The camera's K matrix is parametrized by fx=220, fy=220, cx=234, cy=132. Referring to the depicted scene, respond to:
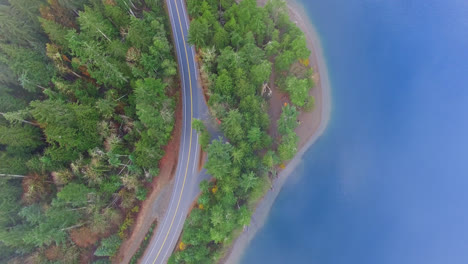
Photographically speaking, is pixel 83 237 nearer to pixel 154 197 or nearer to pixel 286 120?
pixel 154 197

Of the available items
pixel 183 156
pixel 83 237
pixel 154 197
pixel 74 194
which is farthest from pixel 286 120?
pixel 83 237

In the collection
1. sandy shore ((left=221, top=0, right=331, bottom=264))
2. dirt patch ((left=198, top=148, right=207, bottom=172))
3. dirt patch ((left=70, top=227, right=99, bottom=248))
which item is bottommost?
sandy shore ((left=221, top=0, right=331, bottom=264))

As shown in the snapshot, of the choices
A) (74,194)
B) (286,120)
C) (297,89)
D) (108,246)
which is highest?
(74,194)

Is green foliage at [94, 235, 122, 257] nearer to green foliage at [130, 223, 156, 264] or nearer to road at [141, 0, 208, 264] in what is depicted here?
green foliage at [130, 223, 156, 264]

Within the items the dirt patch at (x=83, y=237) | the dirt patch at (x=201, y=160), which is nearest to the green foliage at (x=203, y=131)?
the dirt patch at (x=201, y=160)

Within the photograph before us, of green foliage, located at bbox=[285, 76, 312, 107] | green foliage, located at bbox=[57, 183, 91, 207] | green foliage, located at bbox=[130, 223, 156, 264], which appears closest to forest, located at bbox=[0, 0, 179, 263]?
green foliage, located at bbox=[57, 183, 91, 207]

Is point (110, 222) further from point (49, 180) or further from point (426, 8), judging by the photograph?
point (426, 8)

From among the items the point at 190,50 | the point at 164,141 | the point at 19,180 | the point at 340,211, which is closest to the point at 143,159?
the point at 164,141
